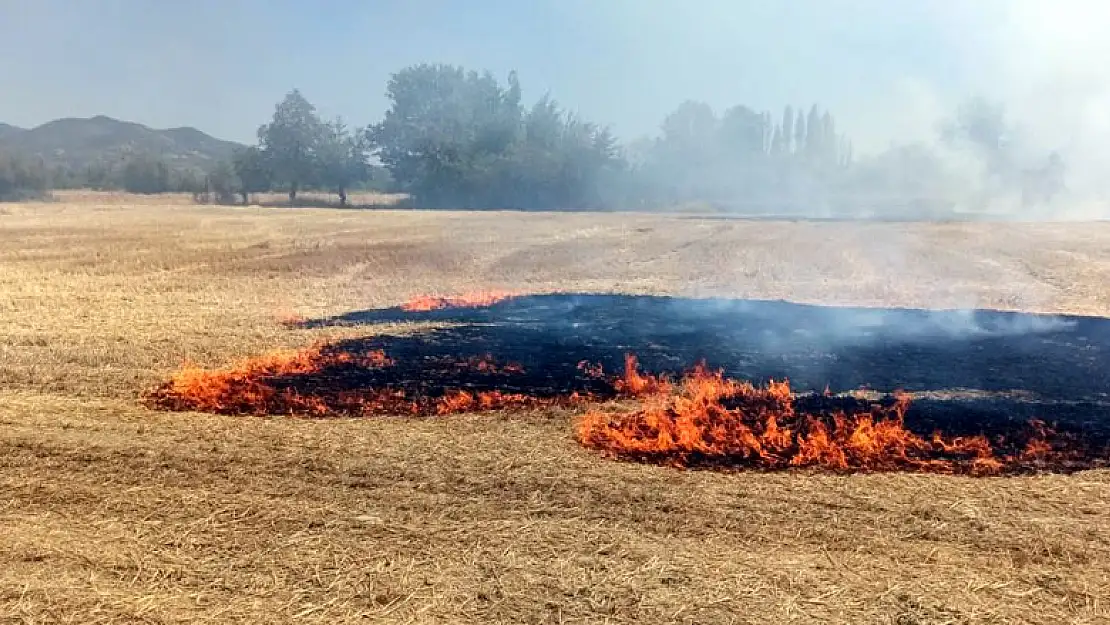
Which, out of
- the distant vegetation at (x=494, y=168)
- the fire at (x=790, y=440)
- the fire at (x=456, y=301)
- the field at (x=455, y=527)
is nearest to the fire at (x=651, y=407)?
the fire at (x=790, y=440)

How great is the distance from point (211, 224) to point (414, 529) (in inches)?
1236

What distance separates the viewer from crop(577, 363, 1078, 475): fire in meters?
6.32

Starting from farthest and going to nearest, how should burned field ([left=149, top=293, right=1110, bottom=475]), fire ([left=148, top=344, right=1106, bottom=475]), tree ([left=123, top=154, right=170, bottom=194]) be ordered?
1. tree ([left=123, top=154, right=170, bottom=194])
2. burned field ([left=149, top=293, right=1110, bottom=475])
3. fire ([left=148, top=344, right=1106, bottom=475])

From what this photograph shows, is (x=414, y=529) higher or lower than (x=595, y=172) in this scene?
lower

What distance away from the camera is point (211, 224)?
107 feet

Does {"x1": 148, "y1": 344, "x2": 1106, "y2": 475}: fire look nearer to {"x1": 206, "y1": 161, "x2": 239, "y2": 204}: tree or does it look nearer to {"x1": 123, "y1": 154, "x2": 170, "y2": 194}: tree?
{"x1": 206, "y1": 161, "x2": 239, "y2": 204}: tree

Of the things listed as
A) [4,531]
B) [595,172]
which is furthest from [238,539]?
[595,172]

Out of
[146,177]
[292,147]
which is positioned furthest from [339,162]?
[146,177]

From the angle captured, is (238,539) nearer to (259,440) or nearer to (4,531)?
(4,531)

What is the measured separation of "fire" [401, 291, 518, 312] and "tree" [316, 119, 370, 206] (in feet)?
155

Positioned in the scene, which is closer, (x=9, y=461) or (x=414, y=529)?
(x=414, y=529)

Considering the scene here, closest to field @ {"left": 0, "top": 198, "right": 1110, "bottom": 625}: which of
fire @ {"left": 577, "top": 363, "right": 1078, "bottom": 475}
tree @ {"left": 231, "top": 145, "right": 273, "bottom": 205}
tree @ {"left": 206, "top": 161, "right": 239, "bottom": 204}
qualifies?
fire @ {"left": 577, "top": 363, "right": 1078, "bottom": 475}

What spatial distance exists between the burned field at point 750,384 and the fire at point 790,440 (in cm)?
2

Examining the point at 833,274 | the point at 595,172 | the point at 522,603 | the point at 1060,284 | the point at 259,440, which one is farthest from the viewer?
the point at 595,172
